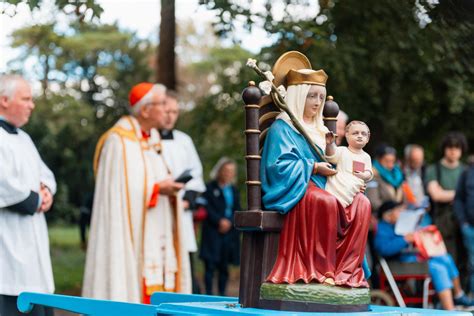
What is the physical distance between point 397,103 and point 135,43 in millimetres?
18133

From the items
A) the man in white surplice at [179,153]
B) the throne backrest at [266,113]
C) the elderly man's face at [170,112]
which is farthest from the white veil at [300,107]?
the elderly man's face at [170,112]

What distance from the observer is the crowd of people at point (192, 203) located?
5.89 metres

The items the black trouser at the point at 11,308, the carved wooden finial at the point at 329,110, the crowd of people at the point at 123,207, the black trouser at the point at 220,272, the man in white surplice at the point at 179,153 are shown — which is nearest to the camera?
the carved wooden finial at the point at 329,110

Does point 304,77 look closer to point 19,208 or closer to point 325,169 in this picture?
point 325,169

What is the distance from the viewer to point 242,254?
19.7 feet

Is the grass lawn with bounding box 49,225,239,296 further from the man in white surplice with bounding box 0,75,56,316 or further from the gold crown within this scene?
the gold crown

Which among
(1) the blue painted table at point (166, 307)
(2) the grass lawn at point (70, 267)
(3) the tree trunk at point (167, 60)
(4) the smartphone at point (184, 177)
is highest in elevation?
(3) the tree trunk at point (167, 60)

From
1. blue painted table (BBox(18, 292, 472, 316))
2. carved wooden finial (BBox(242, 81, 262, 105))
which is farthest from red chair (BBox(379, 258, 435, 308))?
carved wooden finial (BBox(242, 81, 262, 105))

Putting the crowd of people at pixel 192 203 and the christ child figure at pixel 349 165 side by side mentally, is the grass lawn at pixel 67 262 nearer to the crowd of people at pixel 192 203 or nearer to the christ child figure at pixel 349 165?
the crowd of people at pixel 192 203

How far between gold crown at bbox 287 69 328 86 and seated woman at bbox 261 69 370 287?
0.57ft

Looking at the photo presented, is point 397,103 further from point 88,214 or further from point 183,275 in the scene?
point 183,275

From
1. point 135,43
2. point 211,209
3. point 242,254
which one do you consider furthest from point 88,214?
point 135,43

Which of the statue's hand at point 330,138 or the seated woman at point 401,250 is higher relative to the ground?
the statue's hand at point 330,138

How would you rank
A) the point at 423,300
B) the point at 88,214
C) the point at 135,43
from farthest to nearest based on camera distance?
the point at 135,43 → the point at 88,214 → the point at 423,300
